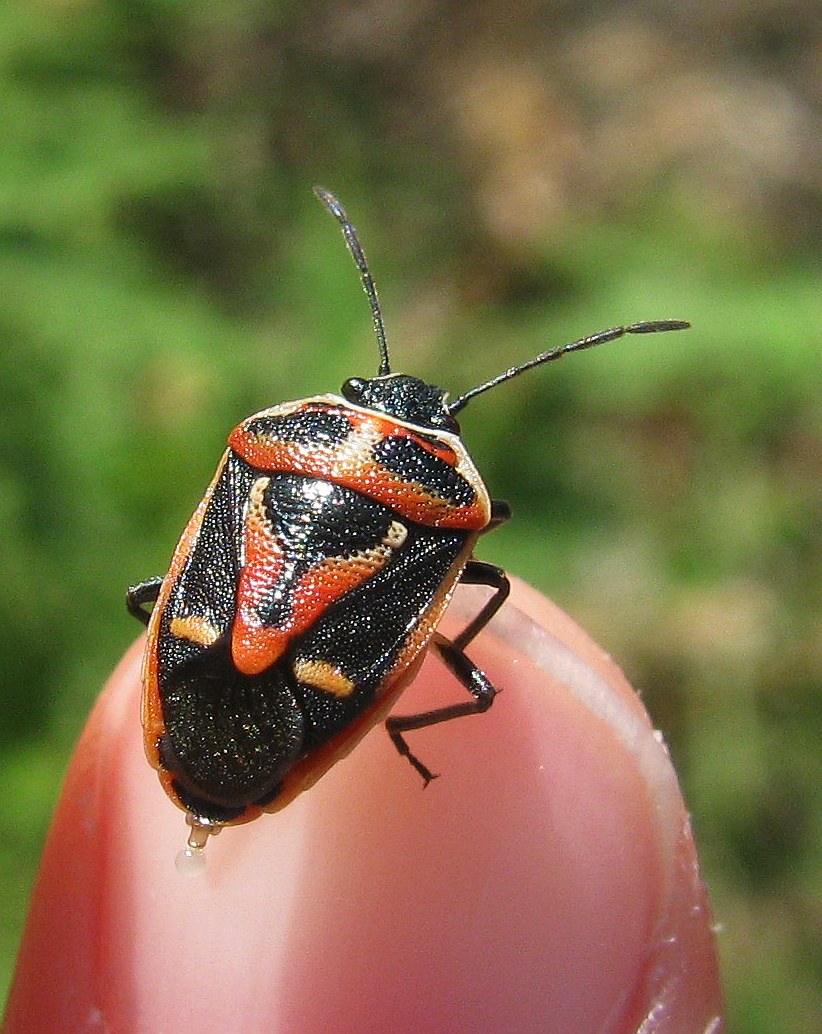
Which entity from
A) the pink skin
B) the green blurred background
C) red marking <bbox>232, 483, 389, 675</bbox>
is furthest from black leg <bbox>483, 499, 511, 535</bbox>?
the green blurred background

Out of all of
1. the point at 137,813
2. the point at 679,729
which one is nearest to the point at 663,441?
the point at 679,729

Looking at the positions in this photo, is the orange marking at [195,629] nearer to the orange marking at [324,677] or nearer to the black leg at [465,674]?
the orange marking at [324,677]

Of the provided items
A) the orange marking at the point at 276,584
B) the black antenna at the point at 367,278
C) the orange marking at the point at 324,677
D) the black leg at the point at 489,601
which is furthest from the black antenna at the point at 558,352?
the orange marking at the point at 324,677

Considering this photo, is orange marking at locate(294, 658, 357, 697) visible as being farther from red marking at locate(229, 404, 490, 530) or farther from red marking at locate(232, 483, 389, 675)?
red marking at locate(229, 404, 490, 530)

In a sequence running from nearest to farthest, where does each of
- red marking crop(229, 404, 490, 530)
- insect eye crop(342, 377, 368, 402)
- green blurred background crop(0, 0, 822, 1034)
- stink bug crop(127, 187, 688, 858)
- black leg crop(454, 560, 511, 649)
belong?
1. stink bug crop(127, 187, 688, 858)
2. red marking crop(229, 404, 490, 530)
3. black leg crop(454, 560, 511, 649)
4. insect eye crop(342, 377, 368, 402)
5. green blurred background crop(0, 0, 822, 1034)

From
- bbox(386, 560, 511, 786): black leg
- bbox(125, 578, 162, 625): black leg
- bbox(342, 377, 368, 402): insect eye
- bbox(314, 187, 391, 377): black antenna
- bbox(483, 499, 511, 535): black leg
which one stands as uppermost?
bbox(314, 187, 391, 377): black antenna
